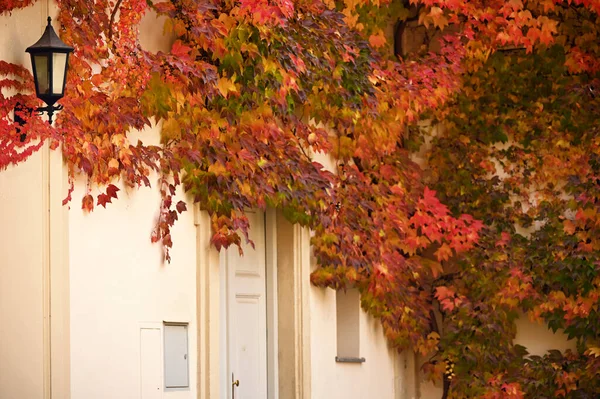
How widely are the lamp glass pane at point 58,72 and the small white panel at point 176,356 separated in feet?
6.99

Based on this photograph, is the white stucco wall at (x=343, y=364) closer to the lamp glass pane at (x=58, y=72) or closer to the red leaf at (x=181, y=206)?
the red leaf at (x=181, y=206)

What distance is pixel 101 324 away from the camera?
23.2 ft

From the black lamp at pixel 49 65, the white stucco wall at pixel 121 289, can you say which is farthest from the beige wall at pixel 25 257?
the white stucco wall at pixel 121 289

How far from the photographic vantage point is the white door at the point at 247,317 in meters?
8.90

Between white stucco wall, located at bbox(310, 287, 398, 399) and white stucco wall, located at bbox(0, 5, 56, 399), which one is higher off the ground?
white stucco wall, located at bbox(0, 5, 56, 399)

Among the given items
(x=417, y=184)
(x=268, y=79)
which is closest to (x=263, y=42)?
(x=268, y=79)

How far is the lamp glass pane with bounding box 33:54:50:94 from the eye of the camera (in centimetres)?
614

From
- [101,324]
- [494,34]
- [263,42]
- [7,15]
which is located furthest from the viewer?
[494,34]

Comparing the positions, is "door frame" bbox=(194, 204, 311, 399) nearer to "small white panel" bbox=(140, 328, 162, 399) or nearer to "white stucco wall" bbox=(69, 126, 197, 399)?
"white stucco wall" bbox=(69, 126, 197, 399)

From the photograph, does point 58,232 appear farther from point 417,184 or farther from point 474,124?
point 474,124

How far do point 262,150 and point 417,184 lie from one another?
10.6ft

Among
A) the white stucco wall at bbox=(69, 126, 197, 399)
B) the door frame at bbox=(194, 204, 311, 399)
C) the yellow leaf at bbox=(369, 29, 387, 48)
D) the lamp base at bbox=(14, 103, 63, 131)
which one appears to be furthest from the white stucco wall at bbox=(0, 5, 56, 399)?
the yellow leaf at bbox=(369, 29, 387, 48)

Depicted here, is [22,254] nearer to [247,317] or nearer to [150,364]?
[150,364]

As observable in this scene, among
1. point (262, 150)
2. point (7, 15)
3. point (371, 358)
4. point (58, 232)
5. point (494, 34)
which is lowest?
point (371, 358)
